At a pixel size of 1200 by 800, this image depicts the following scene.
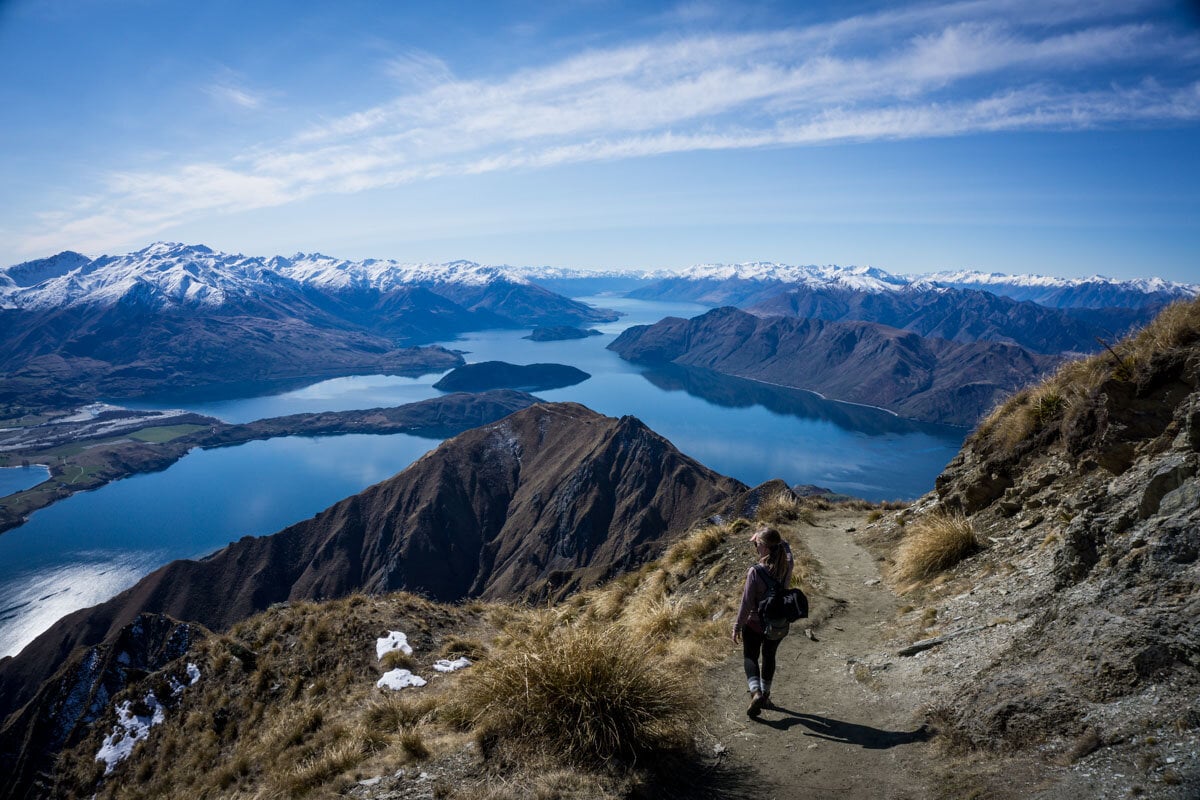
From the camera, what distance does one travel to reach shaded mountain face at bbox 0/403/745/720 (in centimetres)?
7438

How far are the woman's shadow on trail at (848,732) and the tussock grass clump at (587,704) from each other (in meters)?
1.11

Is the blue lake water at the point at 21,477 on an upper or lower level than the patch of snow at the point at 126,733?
lower

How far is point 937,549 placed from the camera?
390 inches

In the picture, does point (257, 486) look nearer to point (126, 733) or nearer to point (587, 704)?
point (126, 733)

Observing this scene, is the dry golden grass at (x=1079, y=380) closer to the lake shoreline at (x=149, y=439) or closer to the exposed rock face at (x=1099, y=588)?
the exposed rock face at (x=1099, y=588)

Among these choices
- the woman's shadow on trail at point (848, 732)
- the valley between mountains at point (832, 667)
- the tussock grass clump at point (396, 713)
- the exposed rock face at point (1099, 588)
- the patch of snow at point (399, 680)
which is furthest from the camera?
the patch of snow at point (399, 680)

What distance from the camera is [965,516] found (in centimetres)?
1128

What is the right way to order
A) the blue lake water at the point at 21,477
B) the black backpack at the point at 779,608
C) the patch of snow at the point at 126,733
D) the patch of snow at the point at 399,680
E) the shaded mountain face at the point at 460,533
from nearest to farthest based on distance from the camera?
the black backpack at the point at 779,608
the patch of snow at the point at 399,680
the patch of snow at the point at 126,733
the shaded mountain face at the point at 460,533
the blue lake water at the point at 21,477

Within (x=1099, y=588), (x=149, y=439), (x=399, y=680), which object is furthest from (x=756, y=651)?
(x=149, y=439)

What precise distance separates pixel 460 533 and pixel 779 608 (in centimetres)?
9094

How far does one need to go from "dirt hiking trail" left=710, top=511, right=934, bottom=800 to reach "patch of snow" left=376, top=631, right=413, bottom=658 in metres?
6.62

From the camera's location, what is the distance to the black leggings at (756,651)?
6.70 meters

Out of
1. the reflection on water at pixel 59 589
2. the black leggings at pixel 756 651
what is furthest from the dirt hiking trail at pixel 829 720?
the reflection on water at pixel 59 589

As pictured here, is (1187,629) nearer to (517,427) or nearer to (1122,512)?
(1122,512)
